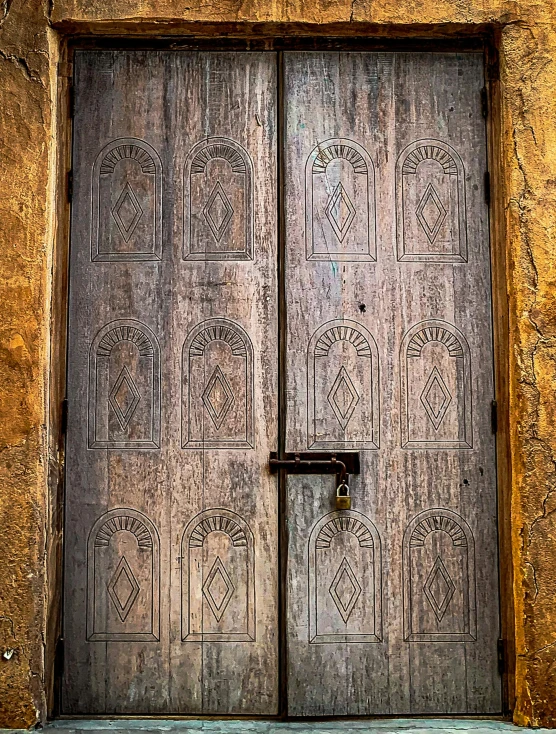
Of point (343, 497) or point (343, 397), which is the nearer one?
point (343, 497)

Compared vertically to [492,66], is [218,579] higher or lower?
lower

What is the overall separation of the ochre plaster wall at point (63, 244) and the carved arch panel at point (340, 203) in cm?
50

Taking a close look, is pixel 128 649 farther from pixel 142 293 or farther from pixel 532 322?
pixel 532 322

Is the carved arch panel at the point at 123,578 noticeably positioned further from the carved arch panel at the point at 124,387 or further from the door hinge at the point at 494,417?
the door hinge at the point at 494,417

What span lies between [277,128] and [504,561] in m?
1.99

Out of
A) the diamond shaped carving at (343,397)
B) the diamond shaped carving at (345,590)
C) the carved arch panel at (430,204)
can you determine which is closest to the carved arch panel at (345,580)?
the diamond shaped carving at (345,590)

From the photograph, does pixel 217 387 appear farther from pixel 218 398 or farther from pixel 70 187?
pixel 70 187

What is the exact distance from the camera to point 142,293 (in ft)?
12.0

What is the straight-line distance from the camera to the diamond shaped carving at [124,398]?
3607mm

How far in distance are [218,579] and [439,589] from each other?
0.88m

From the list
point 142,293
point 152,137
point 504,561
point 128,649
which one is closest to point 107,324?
point 142,293

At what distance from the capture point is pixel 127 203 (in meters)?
3.69

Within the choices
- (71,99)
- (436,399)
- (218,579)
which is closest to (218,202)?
(71,99)

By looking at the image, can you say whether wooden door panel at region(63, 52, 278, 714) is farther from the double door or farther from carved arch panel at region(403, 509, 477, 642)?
carved arch panel at region(403, 509, 477, 642)
